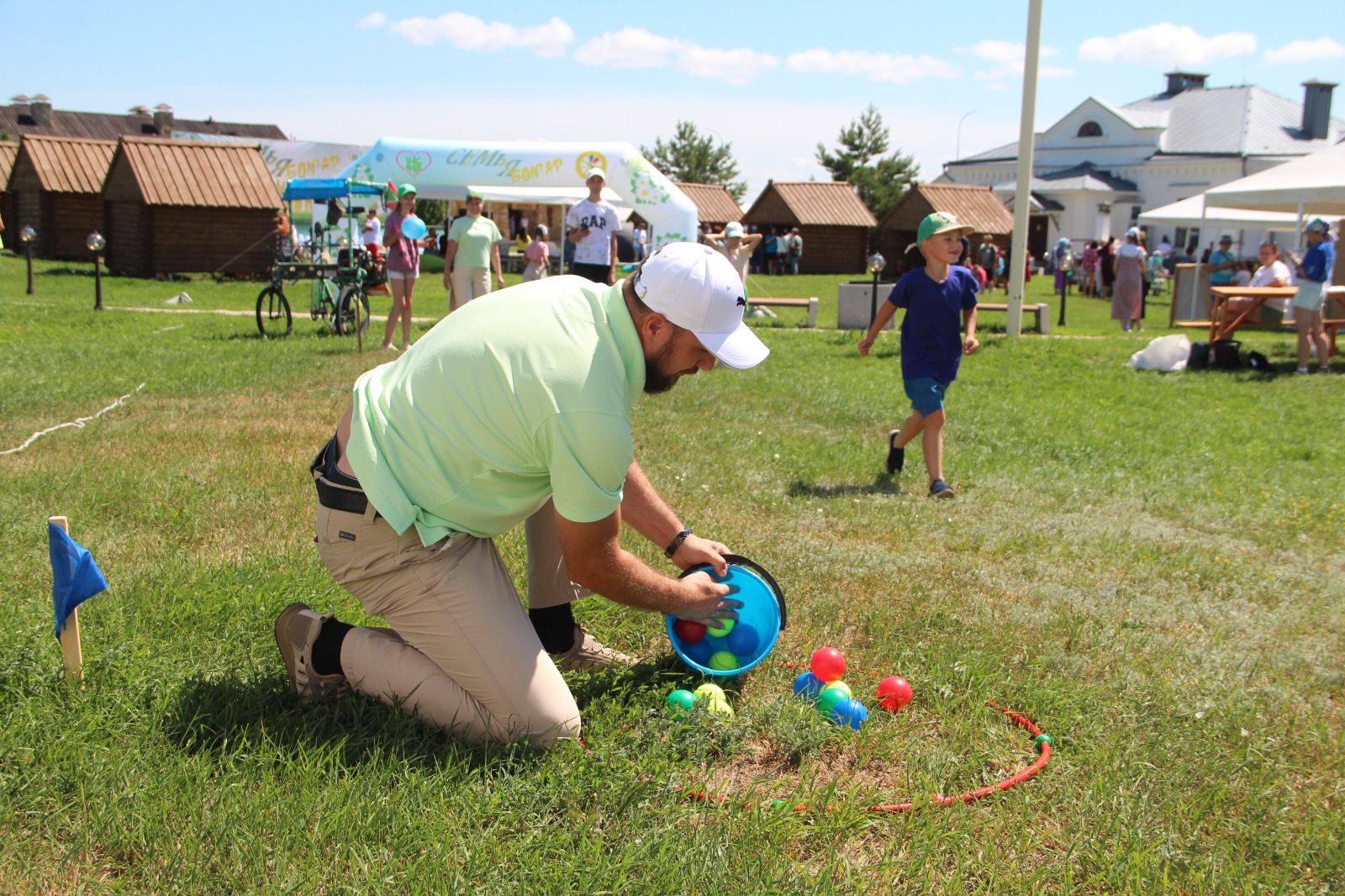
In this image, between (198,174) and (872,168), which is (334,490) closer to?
(198,174)

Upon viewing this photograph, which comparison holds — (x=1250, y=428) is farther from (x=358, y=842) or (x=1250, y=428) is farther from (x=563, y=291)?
(x=358, y=842)

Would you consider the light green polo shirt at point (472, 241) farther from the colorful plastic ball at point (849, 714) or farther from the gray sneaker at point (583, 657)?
the colorful plastic ball at point (849, 714)

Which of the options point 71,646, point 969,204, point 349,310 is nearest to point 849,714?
point 71,646

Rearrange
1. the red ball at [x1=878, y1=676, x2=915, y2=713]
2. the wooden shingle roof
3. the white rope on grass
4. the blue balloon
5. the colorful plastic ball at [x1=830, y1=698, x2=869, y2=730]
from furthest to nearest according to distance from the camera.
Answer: the wooden shingle roof < the blue balloon < the white rope on grass < the red ball at [x1=878, y1=676, x2=915, y2=713] < the colorful plastic ball at [x1=830, y1=698, x2=869, y2=730]

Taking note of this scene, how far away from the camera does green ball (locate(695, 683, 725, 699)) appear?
358 cm

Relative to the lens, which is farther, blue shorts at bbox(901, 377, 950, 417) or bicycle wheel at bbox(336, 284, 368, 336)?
bicycle wheel at bbox(336, 284, 368, 336)

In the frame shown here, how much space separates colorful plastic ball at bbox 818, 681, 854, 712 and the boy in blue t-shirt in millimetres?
3540

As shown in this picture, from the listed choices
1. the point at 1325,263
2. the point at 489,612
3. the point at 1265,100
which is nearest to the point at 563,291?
the point at 489,612

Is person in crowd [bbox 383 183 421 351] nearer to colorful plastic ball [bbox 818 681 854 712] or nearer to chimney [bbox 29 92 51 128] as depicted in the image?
colorful plastic ball [bbox 818 681 854 712]

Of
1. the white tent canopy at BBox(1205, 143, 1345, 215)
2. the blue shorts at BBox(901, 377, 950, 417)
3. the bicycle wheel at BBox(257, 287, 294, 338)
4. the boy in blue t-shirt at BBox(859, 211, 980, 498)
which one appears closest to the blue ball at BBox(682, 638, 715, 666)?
the boy in blue t-shirt at BBox(859, 211, 980, 498)

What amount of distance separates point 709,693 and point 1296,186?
17216mm

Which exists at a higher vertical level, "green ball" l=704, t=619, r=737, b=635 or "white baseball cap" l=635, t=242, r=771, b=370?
"white baseball cap" l=635, t=242, r=771, b=370

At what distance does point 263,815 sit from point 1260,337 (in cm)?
2124

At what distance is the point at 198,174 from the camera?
93.2ft
